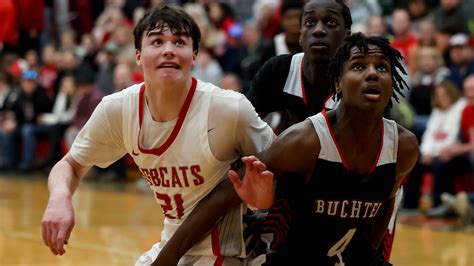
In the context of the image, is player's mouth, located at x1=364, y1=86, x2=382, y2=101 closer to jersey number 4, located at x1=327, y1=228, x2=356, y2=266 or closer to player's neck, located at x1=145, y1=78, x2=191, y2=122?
jersey number 4, located at x1=327, y1=228, x2=356, y2=266

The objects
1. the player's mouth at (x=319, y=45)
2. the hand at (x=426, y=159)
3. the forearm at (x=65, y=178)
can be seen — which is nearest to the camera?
the forearm at (x=65, y=178)

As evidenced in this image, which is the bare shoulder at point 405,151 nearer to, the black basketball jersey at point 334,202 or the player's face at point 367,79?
the black basketball jersey at point 334,202

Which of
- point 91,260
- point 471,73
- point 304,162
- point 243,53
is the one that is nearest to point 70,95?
point 243,53

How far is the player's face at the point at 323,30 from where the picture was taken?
516cm

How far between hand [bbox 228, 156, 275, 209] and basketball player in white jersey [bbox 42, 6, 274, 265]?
35cm

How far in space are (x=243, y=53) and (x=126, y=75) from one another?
5.77 feet

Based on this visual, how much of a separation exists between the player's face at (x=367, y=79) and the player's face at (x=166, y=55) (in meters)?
0.75

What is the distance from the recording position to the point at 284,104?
5.55 m

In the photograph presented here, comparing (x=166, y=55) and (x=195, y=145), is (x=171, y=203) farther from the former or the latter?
(x=166, y=55)

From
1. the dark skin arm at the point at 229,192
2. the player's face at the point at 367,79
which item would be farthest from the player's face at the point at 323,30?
the dark skin arm at the point at 229,192

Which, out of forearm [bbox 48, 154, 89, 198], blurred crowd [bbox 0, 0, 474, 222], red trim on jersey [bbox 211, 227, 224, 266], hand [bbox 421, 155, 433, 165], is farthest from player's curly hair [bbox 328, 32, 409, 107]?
hand [bbox 421, 155, 433, 165]

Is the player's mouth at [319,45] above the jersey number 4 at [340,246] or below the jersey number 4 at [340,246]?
above

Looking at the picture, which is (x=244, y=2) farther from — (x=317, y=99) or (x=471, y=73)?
(x=317, y=99)

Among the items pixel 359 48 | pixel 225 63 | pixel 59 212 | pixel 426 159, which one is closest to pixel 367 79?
pixel 359 48
